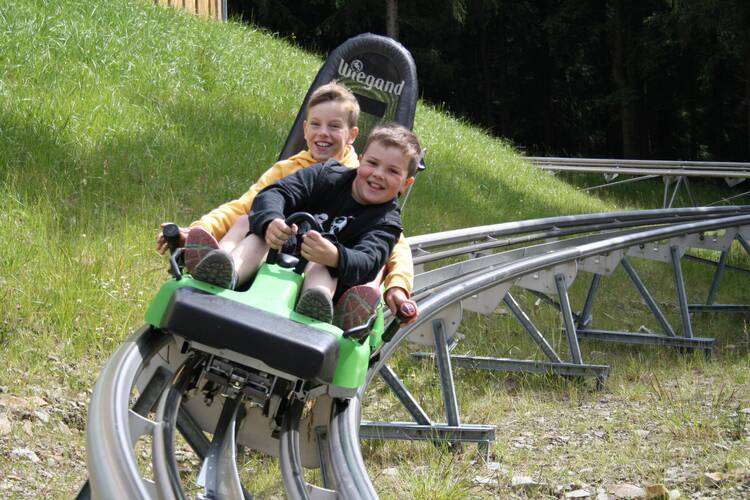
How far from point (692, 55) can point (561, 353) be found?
21.9m

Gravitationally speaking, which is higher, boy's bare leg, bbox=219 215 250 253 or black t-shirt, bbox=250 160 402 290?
black t-shirt, bbox=250 160 402 290

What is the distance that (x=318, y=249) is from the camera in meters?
3.05

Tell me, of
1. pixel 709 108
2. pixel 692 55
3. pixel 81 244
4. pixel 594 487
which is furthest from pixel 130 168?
pixel 709 108

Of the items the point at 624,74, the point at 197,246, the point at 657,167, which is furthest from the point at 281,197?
the point at 624,74

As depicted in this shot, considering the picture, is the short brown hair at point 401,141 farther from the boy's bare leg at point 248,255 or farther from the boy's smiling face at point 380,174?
the boy's bare leg at point 248,255

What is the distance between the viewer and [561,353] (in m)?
6.74

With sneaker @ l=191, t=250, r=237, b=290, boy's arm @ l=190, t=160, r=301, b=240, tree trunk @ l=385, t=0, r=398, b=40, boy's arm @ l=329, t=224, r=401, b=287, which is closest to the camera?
sneaker @ l=191, t=250, r=237, b=290

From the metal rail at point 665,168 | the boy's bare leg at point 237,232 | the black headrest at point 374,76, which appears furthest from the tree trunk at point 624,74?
the boy's bare leg at point 237,232

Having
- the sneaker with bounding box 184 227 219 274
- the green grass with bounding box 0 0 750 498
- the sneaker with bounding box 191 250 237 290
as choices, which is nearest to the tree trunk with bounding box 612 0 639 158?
the green grass with bounding box 0 0 750 498

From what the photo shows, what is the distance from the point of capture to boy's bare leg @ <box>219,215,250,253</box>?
3.38 meters

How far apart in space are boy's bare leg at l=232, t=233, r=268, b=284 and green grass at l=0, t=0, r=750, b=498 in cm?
106

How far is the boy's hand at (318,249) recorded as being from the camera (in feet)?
9.99

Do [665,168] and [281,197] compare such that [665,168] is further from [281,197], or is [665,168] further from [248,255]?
[248,255]

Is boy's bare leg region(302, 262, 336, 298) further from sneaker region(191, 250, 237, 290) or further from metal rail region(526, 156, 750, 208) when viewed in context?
metal rail region(526, 156, 750, 208)
